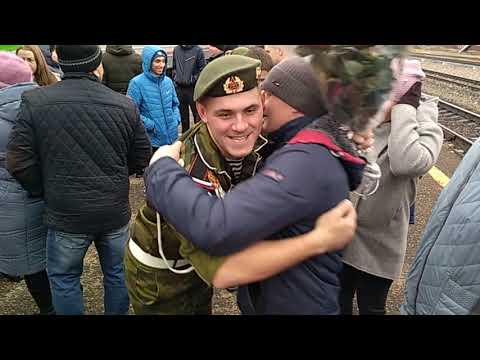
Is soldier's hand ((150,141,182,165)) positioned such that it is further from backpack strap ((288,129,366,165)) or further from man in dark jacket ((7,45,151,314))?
man in dark jacket ((7,45,151,314))

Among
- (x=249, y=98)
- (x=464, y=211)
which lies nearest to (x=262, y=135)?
(x=249, y=98)

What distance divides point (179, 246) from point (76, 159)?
1.13 metres

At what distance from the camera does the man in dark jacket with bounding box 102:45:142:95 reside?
17.9 ft

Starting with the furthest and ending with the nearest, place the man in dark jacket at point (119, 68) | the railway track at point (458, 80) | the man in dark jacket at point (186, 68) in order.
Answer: the railway track at point (458, 80)
the man in dark jacket at point (186, 68)
the man in dark jacket at point (119, 68)

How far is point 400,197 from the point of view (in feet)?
6.99

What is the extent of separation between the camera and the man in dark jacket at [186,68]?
6297 millimetres

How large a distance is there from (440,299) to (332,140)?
0.82 meters

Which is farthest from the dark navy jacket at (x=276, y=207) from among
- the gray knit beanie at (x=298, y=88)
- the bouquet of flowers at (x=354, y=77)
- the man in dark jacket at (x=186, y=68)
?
the man in dark jacket at (x=186, y=68)

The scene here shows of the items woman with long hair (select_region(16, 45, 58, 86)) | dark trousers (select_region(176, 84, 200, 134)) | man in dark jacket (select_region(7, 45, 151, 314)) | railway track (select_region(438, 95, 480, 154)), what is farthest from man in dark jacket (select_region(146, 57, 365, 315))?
railway track (select_region(438, 95, 480, 154))

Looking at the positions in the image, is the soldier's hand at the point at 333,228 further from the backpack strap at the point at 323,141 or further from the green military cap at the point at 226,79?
the green military cap at the point at 226,79

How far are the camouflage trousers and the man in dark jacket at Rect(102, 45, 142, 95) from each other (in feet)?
14.1

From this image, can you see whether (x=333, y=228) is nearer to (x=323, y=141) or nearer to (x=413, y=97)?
(x=323, y=141)

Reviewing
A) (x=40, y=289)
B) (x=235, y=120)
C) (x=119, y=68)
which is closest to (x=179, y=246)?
(x=235, y=120)
